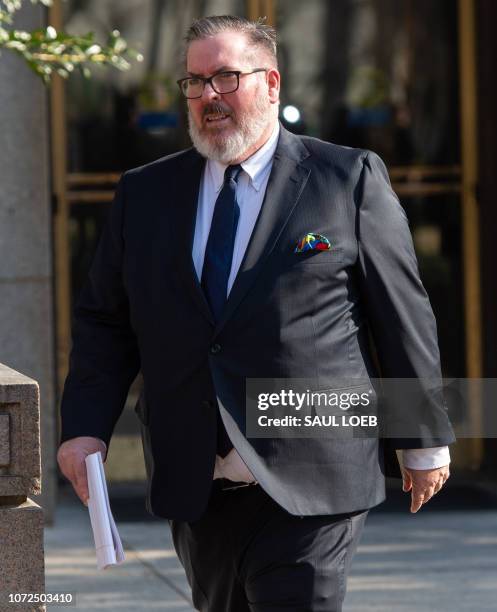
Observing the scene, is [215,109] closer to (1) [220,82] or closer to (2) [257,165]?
(1) [220,82]

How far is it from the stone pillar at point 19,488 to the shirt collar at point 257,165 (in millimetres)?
850

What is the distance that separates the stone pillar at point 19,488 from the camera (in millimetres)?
3840

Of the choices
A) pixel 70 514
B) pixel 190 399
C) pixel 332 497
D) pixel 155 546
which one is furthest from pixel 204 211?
pixel 70 514

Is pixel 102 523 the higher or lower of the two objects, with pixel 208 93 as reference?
lower

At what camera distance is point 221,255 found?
3975 mm

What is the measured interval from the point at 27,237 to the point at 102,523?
4065 mm

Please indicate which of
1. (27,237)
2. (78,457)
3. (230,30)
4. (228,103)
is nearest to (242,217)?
(228,103)

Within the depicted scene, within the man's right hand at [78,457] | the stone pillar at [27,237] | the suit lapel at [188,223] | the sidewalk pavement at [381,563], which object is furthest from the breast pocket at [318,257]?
the stone pillar at [27,237]

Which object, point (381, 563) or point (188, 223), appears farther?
point (381, 563)

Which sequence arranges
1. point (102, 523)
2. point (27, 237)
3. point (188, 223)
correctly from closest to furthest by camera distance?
point (102, 523) < point (188, 223) < point (27, 237)

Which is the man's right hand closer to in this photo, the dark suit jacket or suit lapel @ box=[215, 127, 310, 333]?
the dark suit jacket

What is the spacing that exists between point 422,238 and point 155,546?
262cm

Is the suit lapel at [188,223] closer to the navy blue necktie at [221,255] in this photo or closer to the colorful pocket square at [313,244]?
the navy blue necktie at [221,255]

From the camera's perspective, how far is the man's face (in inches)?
156
